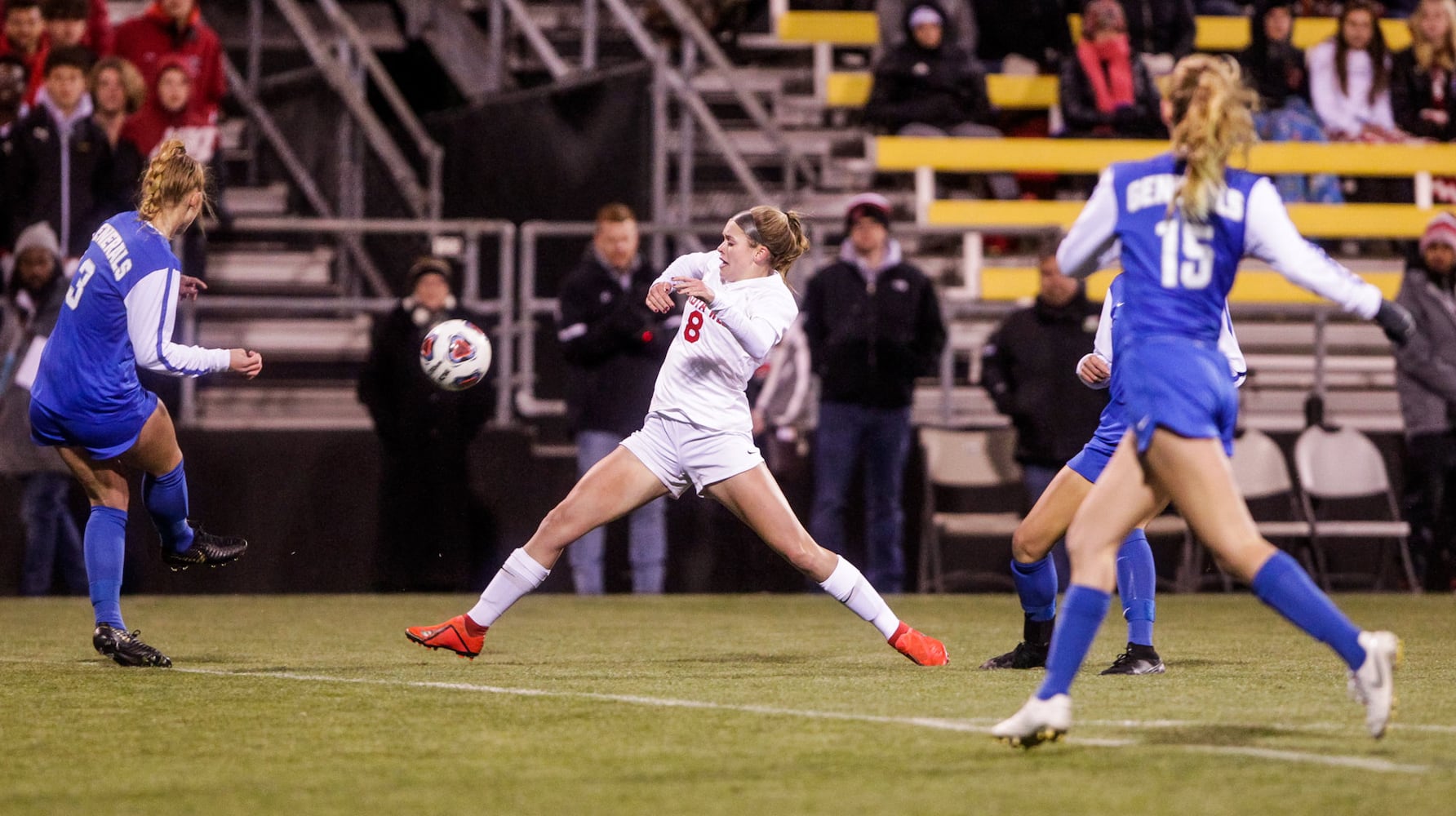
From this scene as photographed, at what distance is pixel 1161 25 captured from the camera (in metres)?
17.4

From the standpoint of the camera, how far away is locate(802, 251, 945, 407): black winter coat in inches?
521

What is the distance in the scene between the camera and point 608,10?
17000mm

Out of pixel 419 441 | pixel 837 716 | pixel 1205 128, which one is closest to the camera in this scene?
pixel 1205 128

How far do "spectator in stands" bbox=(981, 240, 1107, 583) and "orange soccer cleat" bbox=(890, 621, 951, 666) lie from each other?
16.7ft

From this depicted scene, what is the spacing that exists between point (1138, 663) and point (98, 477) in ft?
13.9

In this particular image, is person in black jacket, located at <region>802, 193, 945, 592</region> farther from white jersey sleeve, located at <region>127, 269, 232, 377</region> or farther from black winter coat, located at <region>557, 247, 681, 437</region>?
white jersey sleeve, located at <region>127, 269, 232, 377</region>

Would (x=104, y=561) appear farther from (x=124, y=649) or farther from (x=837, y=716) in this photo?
(x=837, y=716)

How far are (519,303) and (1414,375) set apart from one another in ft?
21.0

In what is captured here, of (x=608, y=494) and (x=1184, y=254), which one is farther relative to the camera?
(x=608, y=494)

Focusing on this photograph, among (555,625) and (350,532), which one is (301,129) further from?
(555,625)

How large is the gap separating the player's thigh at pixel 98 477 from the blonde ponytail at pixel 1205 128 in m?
4.57

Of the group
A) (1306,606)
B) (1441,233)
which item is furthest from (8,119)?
(1306,606)

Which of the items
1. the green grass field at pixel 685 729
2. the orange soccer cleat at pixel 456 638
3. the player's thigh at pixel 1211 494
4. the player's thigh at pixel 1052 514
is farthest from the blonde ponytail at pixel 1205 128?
the orange soccer cleat at pixel 456 638

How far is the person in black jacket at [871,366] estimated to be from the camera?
521 inches
